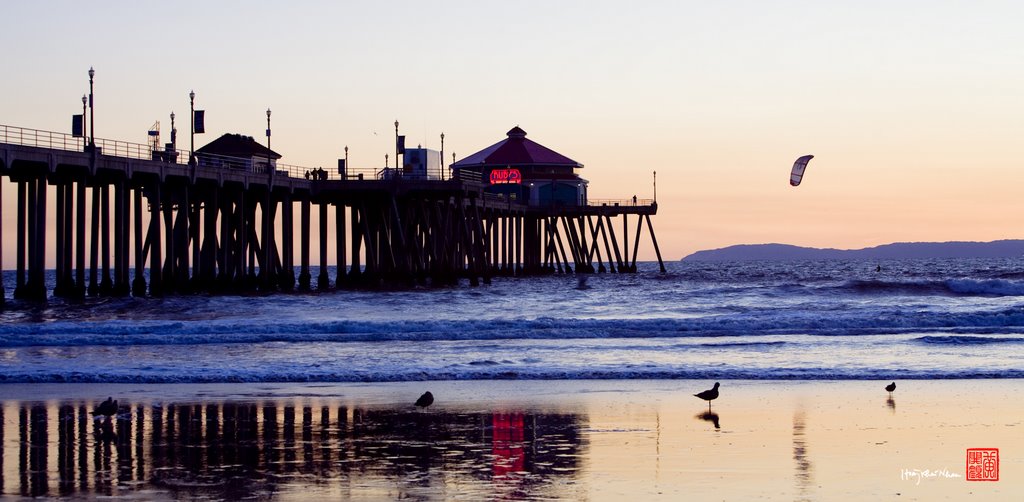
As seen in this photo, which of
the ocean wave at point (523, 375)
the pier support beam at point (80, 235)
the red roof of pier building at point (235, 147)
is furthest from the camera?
the red roof of pier building at point (235, 147)

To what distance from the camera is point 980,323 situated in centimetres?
3247

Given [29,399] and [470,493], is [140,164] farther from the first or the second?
[470,493]

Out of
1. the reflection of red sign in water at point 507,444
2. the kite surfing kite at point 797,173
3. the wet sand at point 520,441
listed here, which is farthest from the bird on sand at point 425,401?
the kite surfing kite at point 797,173

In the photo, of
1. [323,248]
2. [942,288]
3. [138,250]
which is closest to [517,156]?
[323,248]

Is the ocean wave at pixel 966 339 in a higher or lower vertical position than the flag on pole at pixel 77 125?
lower

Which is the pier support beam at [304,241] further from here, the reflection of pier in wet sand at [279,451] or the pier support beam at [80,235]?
the reflection of pier in wet sand at [279,451]

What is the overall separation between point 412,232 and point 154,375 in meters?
39.1

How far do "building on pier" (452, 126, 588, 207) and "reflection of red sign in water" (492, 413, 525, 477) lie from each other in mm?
68050

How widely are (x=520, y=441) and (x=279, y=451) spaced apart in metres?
2.47

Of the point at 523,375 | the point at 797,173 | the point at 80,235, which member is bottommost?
the point at 523,375

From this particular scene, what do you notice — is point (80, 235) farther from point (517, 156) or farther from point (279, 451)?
point (517, 156)

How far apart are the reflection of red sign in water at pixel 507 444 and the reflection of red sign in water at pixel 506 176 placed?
7164cm

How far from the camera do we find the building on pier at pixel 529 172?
8688 centimetres
